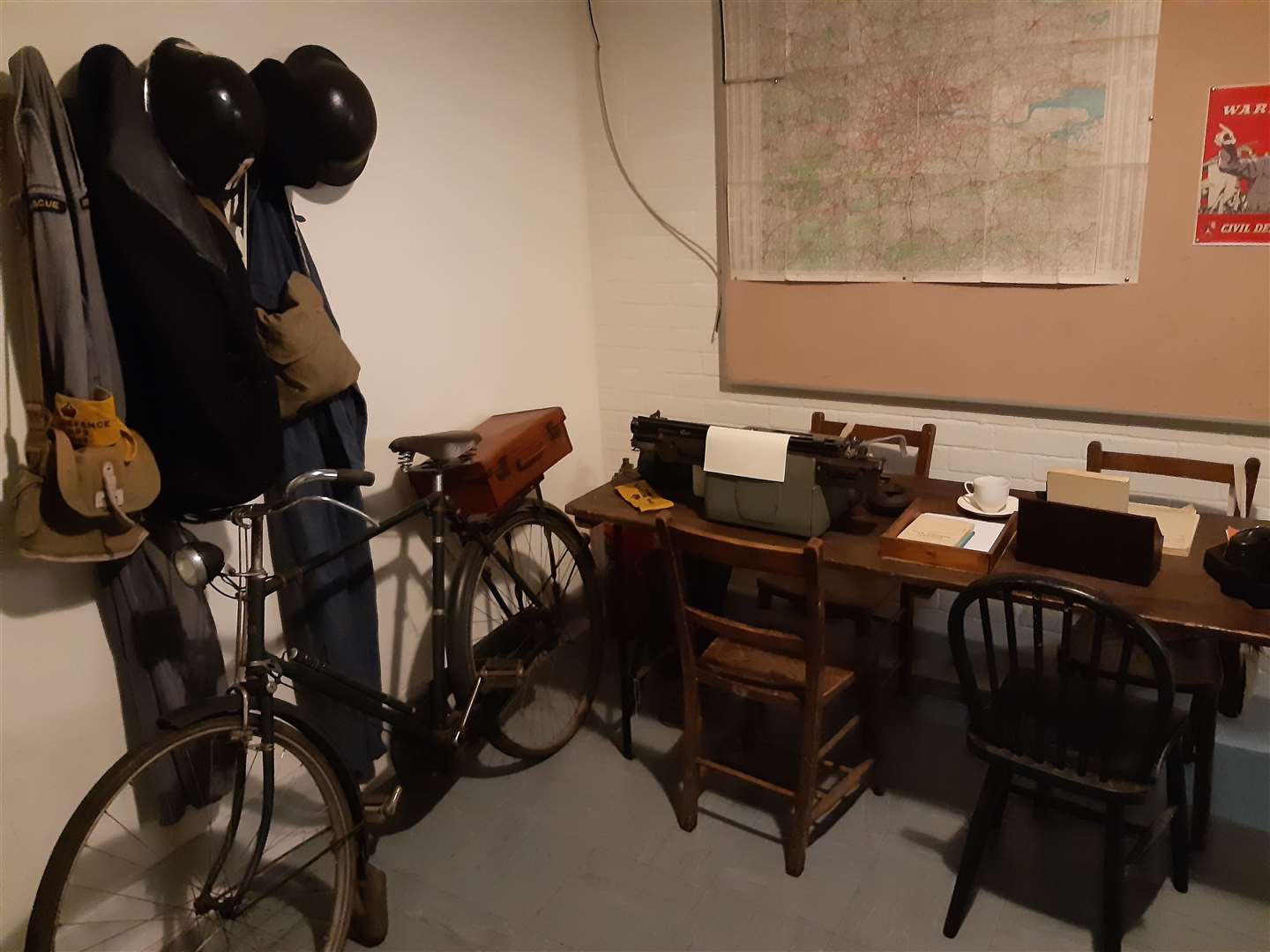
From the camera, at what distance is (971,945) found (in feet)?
6.56

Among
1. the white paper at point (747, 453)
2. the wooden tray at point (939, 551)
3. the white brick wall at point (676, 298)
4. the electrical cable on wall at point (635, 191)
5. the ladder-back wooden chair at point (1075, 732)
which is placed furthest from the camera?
the electrical cable on wall at point (635, 191)

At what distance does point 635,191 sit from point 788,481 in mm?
1482

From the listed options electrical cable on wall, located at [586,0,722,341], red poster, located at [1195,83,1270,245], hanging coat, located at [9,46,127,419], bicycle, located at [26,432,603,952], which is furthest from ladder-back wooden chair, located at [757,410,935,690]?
hanging coat, located at [9,46,127,419]

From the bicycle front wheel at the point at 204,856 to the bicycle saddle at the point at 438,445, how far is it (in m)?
0.75

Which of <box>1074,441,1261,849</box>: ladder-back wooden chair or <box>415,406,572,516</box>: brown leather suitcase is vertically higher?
<box>415,406,572,516</box>: brown leather suitcase

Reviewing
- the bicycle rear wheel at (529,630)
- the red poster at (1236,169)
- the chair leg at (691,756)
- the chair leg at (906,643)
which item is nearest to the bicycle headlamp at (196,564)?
the bicycle rear wheel at (529,630)

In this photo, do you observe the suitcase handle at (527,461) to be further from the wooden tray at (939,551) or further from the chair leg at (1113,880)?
the chair leg at (1113,880)

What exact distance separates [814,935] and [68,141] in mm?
2232

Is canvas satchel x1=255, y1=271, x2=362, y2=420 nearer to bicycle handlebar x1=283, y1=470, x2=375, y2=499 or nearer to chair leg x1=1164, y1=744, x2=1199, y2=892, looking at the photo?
bicycle handlebar x1=283, y1=470, x2=375, y2=499

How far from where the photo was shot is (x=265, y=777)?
1.86 metres

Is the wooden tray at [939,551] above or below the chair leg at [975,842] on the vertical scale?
above

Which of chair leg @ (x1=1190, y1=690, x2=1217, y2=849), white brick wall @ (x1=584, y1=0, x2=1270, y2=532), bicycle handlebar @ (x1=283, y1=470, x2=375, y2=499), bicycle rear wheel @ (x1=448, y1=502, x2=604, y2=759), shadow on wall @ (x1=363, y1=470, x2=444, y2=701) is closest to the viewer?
bicycle handlebar @ (x1=283, y1=470, x2=375, y2=499)

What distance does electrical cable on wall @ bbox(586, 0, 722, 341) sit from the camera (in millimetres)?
3111

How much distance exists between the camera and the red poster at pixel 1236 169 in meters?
2.23
